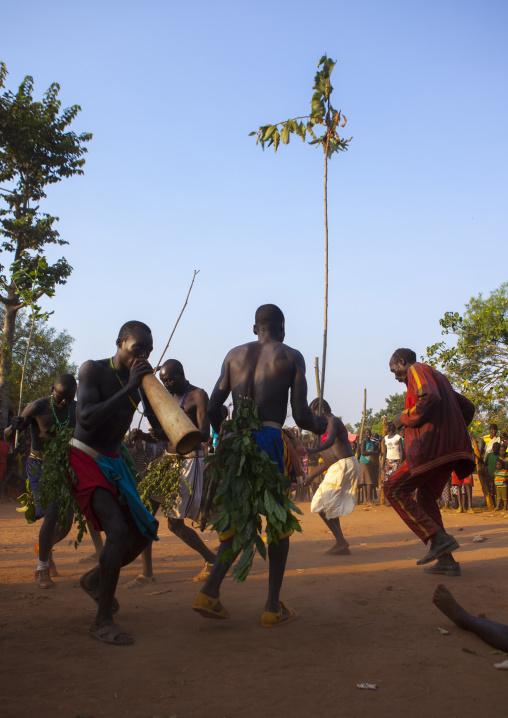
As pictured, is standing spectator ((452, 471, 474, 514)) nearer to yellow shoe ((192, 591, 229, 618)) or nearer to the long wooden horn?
yellow shoe ((192, 591, 229, 618))

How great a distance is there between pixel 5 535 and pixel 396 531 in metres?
6.17

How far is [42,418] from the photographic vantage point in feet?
20.2

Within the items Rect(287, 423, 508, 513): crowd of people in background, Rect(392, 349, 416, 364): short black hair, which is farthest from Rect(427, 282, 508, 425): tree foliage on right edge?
Rect(392, 349, 416, 364): short black hair

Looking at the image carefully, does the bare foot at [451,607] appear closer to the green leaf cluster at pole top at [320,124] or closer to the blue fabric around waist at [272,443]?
the blue fabric around waist at [272,443]

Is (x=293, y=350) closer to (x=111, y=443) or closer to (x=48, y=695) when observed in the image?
(x=111, y=443)

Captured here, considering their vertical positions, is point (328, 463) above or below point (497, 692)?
above

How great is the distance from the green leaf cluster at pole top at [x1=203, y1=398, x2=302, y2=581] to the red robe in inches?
81.0

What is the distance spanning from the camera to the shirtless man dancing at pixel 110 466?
3.78 meters

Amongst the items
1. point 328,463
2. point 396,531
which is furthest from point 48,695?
point 396,531

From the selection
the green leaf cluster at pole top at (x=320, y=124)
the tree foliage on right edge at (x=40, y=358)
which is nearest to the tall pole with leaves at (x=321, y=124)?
the green leaf cluster at pole top at (x=320, y=124)

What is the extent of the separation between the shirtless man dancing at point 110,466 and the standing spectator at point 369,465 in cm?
1224

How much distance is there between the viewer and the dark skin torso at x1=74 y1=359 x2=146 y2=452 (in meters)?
3.90

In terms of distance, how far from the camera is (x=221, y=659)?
10.8 ft

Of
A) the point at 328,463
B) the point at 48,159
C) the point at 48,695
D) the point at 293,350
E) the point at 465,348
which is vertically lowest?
the point at 48,695
